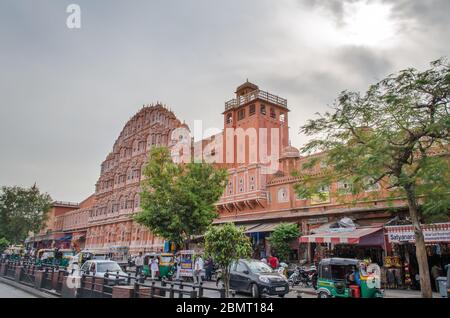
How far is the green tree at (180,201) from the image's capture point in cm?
2773

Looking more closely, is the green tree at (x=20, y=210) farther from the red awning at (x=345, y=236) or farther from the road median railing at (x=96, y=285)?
the red awning at (x=345, y=236)

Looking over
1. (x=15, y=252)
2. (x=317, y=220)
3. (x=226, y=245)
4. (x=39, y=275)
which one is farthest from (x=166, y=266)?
(x=15, y=252)

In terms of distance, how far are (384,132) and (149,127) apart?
43.2 metres

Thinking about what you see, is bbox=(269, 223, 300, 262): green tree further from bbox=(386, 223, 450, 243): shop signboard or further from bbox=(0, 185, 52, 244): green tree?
bbox=(0, 185, 52, 244): green tree

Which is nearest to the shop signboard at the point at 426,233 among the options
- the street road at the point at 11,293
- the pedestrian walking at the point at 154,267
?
the pedestrian walking at the point at 154,267

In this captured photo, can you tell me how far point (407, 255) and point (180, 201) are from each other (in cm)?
1608

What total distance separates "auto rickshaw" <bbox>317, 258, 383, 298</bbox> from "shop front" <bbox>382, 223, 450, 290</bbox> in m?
6.45

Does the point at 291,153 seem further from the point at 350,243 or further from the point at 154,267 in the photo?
the point at 154,267

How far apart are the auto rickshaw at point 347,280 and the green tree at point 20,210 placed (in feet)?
154

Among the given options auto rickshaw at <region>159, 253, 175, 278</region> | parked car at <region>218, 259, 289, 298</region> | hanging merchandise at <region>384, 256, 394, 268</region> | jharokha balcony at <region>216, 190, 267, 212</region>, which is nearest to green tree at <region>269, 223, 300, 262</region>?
jharokha balcony at <region>216, 190, 267, 212</region>

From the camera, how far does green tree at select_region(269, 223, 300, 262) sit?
25.4 meters

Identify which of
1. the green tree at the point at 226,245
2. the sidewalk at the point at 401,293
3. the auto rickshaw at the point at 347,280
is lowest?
the sidewalk at the point at 401,293

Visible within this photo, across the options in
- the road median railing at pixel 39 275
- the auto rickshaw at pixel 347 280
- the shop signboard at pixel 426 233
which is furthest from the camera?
the shop signboard at pixel 426 233
